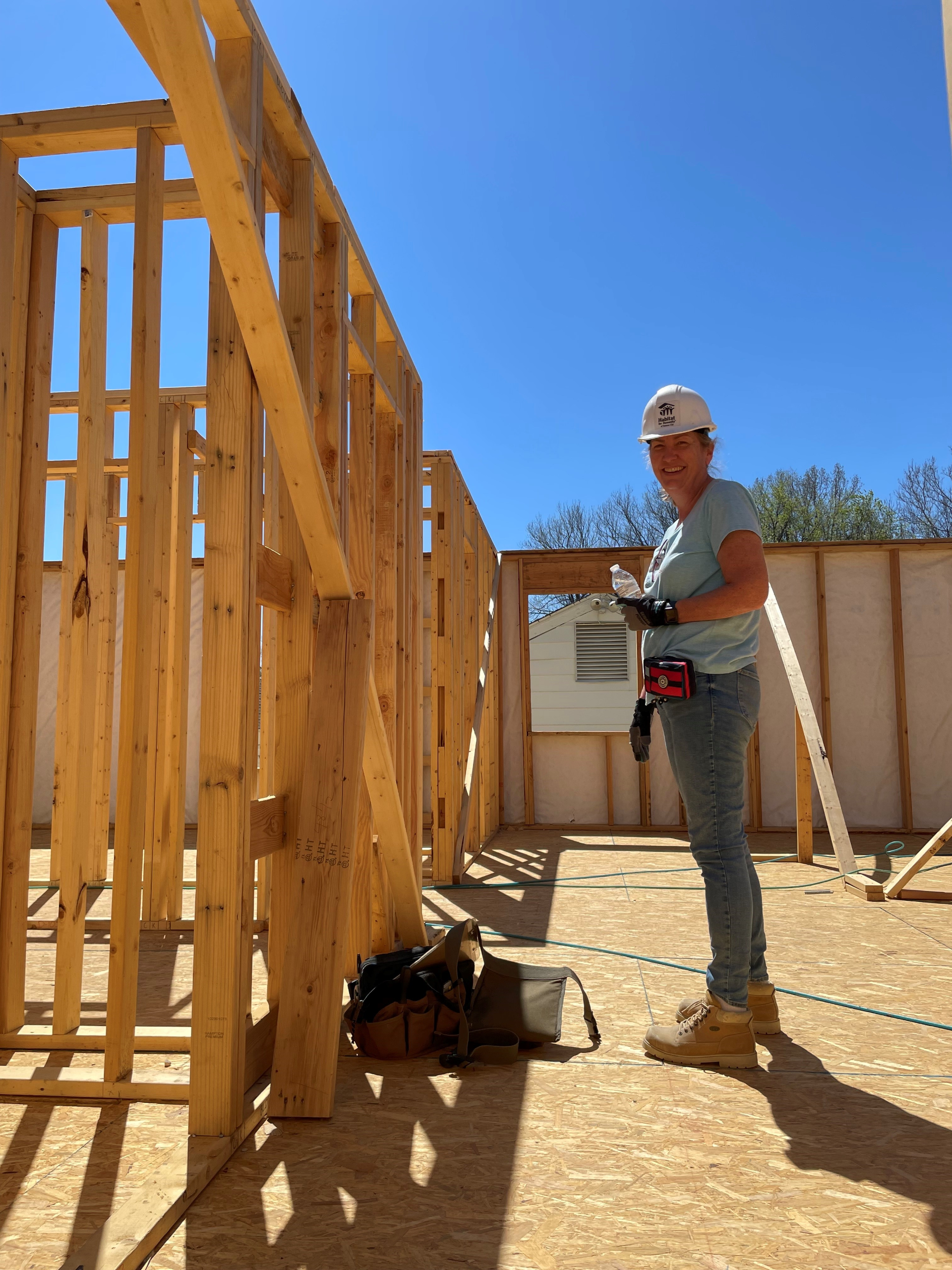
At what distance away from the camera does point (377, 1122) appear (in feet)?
6.25

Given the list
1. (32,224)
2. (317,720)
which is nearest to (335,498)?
(317,720)

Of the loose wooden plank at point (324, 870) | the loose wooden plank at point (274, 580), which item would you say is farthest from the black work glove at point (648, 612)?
the loose wooden plank at point (274, 580)

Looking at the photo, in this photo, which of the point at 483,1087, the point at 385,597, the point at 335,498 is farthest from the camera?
the point at 385,597

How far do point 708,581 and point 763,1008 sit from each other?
49.3 inches

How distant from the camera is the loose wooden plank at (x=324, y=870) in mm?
1964

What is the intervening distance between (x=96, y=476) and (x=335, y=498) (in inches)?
44.2

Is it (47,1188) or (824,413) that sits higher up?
(824,413)

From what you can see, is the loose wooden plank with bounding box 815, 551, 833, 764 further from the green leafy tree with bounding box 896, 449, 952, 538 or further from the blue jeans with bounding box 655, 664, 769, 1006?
the green leafy tree with bounding box 896, 449, 952, 538

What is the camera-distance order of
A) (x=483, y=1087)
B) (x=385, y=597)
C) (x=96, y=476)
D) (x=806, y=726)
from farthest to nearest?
(x=806, y=726) → (x=385, y=597) → (x=96, y=476) → (x=483, y=1087)

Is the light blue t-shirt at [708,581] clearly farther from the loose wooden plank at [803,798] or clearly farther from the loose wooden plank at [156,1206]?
the loose wooden plank at [803,798]

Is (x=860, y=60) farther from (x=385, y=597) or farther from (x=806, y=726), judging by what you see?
(x=385, y=597)

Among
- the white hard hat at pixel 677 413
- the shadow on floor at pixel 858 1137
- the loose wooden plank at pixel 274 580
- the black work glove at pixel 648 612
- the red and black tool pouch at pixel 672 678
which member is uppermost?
the white hard hat at pixel 677 413

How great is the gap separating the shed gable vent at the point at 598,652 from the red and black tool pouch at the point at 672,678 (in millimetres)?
7903

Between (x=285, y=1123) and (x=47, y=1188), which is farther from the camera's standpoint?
(x=285, y=1123)
